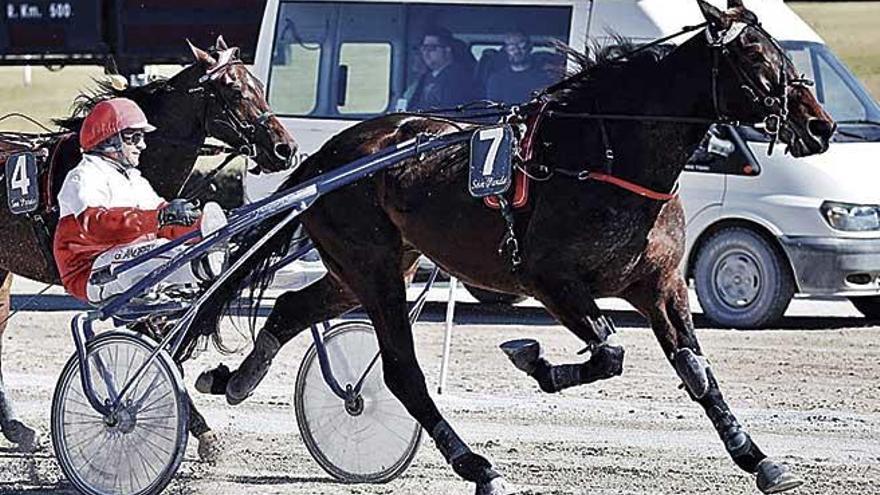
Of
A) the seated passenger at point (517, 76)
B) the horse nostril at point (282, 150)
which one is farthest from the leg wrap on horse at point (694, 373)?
the seated passenger at point (517, 76)

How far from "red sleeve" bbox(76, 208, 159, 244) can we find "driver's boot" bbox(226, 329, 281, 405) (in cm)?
80

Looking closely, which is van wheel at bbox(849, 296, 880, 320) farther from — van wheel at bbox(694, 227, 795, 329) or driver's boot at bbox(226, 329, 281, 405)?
driver's boot at bbox(226, 329, 281, 405)

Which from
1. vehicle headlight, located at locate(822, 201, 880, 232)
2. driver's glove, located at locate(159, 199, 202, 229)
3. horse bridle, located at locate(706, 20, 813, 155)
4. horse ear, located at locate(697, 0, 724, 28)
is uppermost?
horse ear, located at locate(697, 0, 724, 28)

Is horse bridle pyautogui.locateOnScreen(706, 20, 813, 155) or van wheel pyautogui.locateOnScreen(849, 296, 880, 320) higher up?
horse bridle pyautogui.locateOnScreen(706, 20, 813, 155)

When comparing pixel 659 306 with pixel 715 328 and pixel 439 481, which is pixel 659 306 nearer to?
pixel 439 481

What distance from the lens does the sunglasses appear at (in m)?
7.59

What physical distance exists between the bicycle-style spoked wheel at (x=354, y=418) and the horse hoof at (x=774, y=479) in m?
1.58

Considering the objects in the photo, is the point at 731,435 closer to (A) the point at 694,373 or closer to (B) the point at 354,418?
(A) the point at 694,373

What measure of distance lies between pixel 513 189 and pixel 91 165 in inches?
68.9

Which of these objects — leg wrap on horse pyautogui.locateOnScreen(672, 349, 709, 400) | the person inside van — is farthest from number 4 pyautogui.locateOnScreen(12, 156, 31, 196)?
the person inside van

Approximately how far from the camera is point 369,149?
762cm

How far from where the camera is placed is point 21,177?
328 inches

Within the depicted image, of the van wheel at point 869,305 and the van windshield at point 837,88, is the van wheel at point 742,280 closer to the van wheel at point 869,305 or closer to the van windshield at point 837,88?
the van wheel at point 869,305

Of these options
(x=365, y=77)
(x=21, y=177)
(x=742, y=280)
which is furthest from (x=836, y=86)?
(x=21, y=177)
